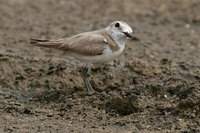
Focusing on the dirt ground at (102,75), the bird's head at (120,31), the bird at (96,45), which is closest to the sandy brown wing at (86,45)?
the bird at (96,45)

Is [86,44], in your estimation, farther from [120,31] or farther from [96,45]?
[120,31]

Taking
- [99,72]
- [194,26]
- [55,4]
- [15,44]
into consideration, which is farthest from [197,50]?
[55,4]

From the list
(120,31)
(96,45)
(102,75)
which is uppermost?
(120,31)

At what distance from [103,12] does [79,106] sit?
243 inches

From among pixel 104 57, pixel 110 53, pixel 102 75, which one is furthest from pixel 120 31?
pixel 102 75

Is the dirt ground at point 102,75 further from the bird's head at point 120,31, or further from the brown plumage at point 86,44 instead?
the bird's head at point 120,31

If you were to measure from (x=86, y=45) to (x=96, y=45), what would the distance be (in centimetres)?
18

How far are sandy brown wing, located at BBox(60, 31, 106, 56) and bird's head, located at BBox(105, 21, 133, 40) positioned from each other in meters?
0.20

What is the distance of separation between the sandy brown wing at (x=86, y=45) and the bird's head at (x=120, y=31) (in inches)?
7.9

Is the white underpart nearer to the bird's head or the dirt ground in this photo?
the bird's head

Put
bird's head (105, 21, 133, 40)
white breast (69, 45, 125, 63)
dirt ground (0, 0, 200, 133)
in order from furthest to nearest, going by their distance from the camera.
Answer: bird's head (105, 21, 133, 40) < white breast (69, 45, 125, 63) < dirt ground (0, 0, 200, 133)

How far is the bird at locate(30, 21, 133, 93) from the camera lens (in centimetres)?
696

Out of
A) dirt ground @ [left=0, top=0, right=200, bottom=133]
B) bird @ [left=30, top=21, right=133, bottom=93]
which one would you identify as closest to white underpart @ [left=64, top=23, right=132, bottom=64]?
bird @ [left=30, top=21, right=133, bottom=93]

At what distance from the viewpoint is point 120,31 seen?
7.10 meters
